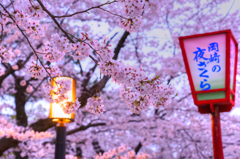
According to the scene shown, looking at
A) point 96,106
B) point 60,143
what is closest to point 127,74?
point 96,106

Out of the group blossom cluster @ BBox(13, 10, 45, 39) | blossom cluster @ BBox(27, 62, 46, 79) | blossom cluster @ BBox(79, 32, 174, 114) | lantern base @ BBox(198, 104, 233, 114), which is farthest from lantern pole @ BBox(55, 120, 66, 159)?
lantern base @ BBox(198, 104, 233, 114)

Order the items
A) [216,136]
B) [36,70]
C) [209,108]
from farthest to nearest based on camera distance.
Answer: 1. [209,108]
2. [216,136]
3. [36,70]

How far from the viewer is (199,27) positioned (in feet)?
23.3

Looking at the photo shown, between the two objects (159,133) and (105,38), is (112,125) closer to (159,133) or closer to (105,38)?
(159,133)

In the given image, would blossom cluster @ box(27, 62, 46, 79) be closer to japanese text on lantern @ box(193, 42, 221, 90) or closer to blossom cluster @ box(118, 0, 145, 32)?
blossom cluster @ box(118, 0, 145, 32)

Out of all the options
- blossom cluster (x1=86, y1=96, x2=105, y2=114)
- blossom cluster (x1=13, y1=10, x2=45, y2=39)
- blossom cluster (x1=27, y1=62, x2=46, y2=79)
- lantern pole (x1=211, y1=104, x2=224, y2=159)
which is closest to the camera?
blossom cluster (x1=13, y1=10, x2=45, y2=39)

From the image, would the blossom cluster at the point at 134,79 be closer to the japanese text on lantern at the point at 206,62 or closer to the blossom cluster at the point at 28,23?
the blossom cluster at the point at 28,23

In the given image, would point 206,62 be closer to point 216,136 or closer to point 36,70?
point 216,136

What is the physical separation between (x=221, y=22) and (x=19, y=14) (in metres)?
6.26

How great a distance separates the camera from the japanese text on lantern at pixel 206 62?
10.7 feet

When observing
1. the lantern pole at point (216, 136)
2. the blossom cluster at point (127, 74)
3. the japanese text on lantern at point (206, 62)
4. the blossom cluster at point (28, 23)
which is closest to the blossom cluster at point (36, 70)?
the blossom cluster at point (28, 23)

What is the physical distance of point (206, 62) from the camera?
10.8 feet

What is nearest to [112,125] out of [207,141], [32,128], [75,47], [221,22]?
[32,128]

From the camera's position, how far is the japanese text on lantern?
10.7 feet
